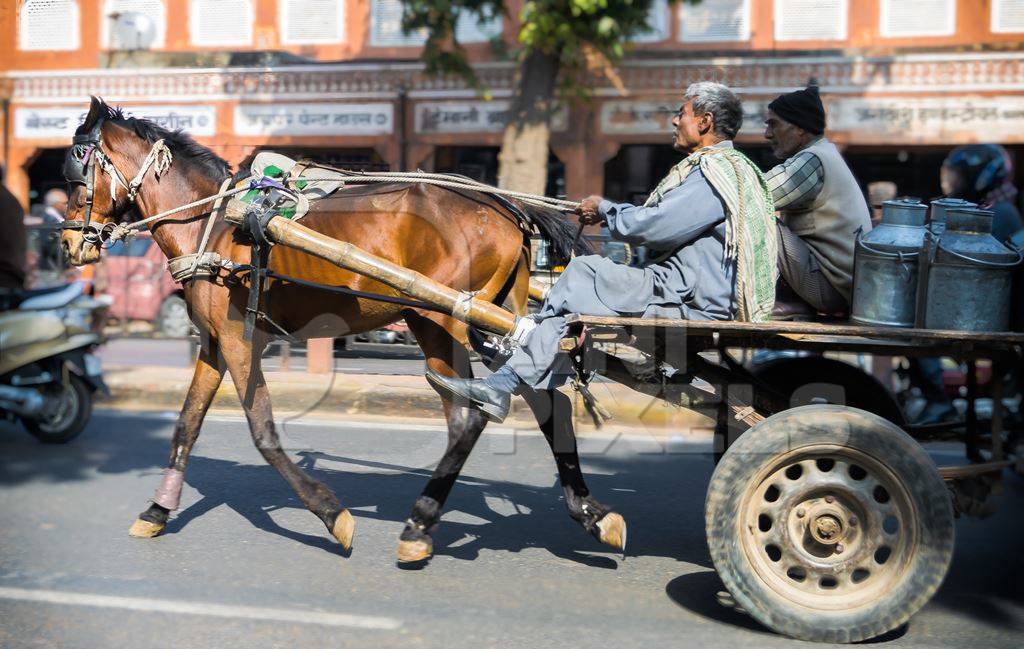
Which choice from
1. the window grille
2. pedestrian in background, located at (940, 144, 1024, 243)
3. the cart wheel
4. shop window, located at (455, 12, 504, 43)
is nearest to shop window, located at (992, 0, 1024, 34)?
shop window, located at (455, 12, 504, 43)

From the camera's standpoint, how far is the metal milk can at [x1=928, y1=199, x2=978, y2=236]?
3982 mm

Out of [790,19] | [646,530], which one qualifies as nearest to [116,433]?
[646,530]

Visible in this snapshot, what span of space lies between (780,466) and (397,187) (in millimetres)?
2412

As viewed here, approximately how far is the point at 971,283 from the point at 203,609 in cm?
320

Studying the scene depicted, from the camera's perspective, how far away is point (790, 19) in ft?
50.4

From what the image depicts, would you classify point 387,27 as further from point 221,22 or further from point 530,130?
point 530,130

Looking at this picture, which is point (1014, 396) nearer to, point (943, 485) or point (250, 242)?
point (943, 485)

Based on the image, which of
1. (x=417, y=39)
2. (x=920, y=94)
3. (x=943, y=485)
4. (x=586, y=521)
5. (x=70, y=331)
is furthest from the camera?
(x=417, y=39)

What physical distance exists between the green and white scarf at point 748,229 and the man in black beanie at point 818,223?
33 cm

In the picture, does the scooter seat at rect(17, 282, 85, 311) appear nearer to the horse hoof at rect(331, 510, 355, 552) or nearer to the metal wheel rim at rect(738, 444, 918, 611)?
the horse hoof at rect(331, 510, 355, 552)

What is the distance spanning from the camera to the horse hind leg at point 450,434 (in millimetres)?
4637

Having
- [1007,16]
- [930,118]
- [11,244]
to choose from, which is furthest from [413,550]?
[1007,16]

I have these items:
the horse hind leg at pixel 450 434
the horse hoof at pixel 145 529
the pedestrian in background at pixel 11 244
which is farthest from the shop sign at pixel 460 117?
the horse hoof at pixel 145 529

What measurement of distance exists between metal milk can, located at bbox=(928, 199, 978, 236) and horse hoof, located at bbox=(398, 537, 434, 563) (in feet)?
8.18
